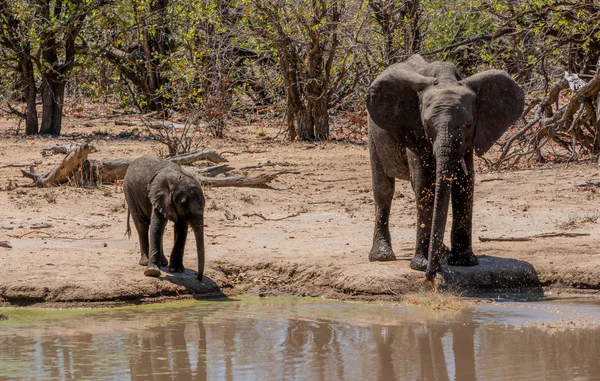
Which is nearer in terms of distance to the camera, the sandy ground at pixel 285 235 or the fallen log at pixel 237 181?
the sandy ground at pixel 285 235

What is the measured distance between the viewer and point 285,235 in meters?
11.3

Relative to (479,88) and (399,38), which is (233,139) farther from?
(479,88)

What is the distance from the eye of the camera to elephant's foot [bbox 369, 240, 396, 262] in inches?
379

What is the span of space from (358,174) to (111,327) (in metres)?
7.92

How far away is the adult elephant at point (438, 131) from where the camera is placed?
8258mm

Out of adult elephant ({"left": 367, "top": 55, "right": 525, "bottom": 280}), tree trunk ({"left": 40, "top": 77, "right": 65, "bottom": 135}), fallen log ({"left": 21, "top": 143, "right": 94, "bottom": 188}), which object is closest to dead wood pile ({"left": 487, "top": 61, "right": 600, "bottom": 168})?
adult elephant ({"left": 367, "top": 55, "right": 525, "bottom": 280})

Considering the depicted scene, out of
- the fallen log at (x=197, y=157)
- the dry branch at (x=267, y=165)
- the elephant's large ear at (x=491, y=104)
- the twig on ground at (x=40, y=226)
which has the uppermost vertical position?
the elephant's large ear at (x=491, y=104)

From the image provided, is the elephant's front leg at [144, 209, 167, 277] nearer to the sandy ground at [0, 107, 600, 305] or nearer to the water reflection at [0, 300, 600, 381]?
the sandy ground at [0, 107, 600, 305]

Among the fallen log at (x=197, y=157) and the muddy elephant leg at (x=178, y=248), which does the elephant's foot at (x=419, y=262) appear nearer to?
the muddy elephant leg at (x=178, y=248)

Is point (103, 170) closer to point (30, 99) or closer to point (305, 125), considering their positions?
point (305, 125)

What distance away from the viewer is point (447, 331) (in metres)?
7.60

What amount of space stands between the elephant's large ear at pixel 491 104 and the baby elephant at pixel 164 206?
98.7 inches

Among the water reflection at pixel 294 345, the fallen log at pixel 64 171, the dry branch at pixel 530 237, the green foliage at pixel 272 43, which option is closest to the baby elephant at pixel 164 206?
the water reflection at pixel 294 345

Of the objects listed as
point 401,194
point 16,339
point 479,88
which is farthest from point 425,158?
point 401,194
